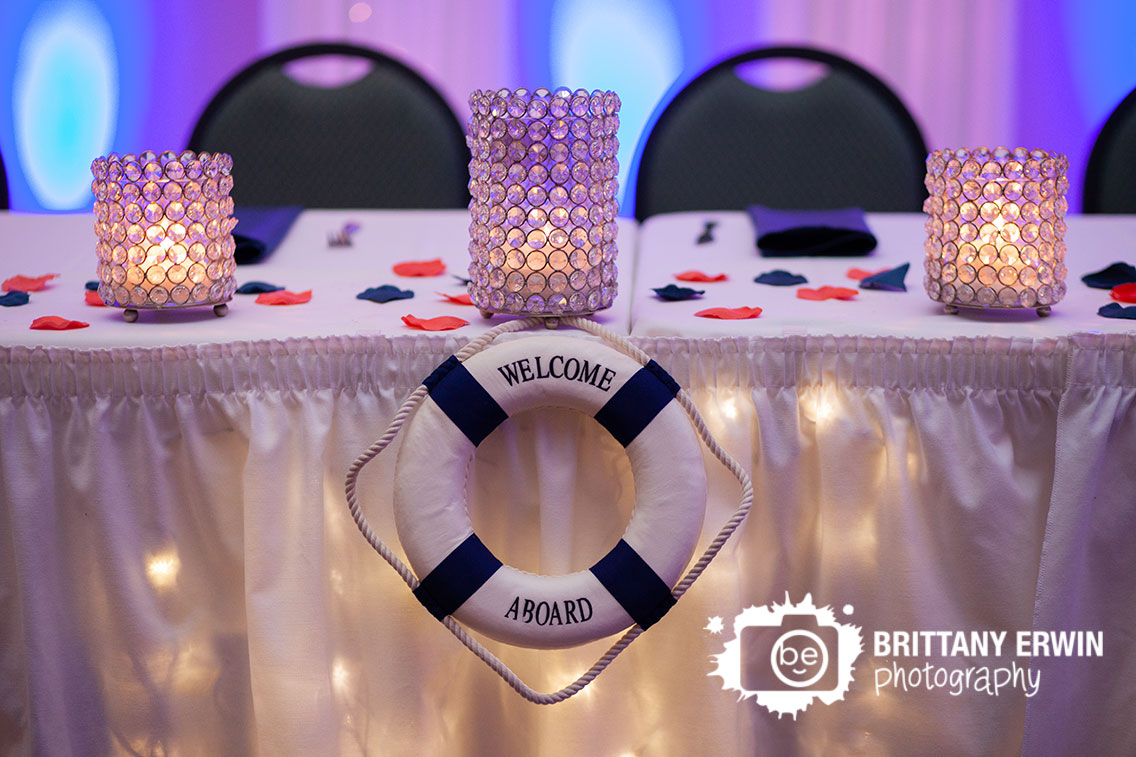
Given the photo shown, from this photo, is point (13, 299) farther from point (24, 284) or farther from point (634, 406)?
point (634, 406)

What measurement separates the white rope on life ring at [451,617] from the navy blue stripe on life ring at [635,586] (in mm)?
19

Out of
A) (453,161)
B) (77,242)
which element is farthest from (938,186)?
(453,161)

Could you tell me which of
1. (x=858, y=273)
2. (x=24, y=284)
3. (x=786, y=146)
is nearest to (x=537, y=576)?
(x=858, y=273)

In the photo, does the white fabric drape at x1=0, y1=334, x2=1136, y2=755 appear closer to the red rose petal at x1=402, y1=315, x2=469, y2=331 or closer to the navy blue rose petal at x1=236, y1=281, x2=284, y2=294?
the red rose petal at x1=402, y1=315, x2=469, y2=331

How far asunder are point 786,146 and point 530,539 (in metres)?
1.64

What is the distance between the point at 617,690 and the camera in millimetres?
1068

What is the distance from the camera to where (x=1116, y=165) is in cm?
241

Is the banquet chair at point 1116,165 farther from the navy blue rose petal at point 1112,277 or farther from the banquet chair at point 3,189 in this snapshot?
the banquet chair at point 3,189

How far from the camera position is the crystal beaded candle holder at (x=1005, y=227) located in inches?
42.6

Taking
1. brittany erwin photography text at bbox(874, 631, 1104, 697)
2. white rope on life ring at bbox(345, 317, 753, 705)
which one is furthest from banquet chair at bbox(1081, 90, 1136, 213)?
white rope on life ring at bbox(345, 317, 753, 705)

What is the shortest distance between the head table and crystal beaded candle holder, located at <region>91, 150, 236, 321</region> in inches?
1.7

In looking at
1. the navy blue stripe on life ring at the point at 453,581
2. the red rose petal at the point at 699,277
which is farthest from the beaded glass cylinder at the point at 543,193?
the red rose petal at the point at 699,277

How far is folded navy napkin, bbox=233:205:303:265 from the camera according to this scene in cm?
160

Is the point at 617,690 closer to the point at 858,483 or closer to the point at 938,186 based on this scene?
the point at 858,483
